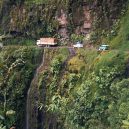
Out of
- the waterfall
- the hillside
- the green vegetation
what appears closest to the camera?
the hillside

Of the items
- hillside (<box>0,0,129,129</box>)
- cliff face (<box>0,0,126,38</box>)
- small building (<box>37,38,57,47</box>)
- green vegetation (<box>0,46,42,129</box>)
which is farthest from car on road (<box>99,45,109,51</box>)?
green vegetation (<box>0,46,42,129</box>)

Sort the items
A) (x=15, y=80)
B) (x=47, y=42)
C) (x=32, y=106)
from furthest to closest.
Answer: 1. (x=47, y=42)
2. (x=15, y=80)
3. (x=32, y=106)

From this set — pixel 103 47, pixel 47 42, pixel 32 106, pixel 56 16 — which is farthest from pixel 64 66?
pixel 56 16

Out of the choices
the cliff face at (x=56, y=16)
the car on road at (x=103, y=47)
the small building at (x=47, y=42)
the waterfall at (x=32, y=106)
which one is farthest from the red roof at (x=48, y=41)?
the car on road at (x=103, y=47)

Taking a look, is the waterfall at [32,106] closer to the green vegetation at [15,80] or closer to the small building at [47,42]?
the green vegetation at [15,80]

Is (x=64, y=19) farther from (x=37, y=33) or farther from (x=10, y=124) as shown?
(x=10, y=124)

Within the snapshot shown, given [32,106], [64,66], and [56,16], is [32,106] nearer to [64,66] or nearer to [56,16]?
[64,66]

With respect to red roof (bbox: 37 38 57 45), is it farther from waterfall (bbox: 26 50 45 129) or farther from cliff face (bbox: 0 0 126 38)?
waterfall (bbox: 26 50 45 129)

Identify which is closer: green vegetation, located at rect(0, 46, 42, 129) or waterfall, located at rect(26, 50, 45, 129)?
waterfall, located at rect(26, 50, 45, 129)
